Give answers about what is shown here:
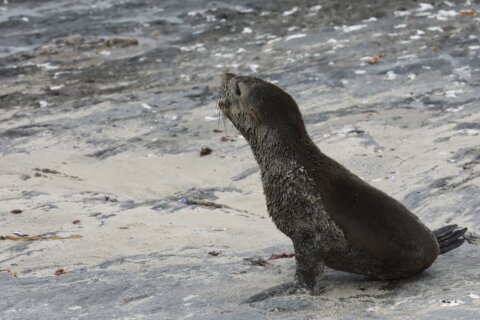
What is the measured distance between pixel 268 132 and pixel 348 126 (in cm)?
486

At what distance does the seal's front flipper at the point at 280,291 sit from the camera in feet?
17.3

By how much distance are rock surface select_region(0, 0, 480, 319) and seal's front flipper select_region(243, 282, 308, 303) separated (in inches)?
3.0

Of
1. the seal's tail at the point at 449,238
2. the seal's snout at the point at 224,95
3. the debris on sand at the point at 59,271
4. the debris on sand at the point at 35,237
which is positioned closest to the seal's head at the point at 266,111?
the seal's snout at the point at 224,95

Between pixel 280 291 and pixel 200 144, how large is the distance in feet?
18.1

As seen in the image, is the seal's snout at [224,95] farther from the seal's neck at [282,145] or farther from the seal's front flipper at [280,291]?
the seal's front flipper at [280,291]

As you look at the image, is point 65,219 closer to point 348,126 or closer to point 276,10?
point 348,126

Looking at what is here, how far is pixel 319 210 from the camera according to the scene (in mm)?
5586

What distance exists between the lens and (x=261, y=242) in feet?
22.9

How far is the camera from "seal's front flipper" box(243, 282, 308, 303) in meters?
5.28

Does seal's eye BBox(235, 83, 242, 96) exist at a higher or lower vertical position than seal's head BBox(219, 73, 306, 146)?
higher

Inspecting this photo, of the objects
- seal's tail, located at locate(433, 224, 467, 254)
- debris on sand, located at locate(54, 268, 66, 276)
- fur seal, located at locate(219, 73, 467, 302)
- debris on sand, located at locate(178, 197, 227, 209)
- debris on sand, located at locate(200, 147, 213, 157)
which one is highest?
fur seal, located at locate(219, 73, 467, 302)

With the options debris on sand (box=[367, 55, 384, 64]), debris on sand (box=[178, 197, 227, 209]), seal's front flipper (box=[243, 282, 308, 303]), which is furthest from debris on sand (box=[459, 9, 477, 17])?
seal's front flipper (box=[243, 282, 308, 303])

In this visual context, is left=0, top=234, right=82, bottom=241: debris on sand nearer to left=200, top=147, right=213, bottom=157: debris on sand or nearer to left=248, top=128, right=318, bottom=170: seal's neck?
left=248, top=128, right=318, bottom=170: seal's neck

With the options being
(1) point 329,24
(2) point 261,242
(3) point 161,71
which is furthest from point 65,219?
(1) point 329,24
